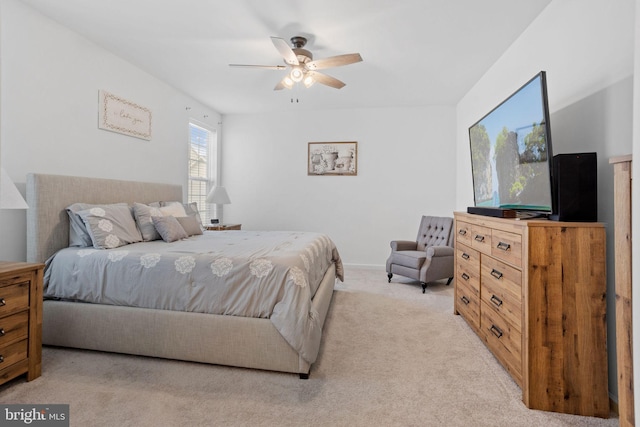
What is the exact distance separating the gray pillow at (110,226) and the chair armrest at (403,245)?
3.17 m

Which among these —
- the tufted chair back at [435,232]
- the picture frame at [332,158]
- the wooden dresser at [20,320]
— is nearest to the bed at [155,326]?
the wooden dresser at [20,320]

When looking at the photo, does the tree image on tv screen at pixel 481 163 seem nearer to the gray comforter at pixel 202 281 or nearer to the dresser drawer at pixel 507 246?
the dresser drawer at pixel 507 246

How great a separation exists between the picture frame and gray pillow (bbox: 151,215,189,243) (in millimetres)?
2764

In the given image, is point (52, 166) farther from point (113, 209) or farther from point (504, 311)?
point (504, 311)

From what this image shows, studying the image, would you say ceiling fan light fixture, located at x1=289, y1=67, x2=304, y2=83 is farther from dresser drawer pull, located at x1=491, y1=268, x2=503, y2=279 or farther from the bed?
dresser drawer pull, located at x1=491, y1=268, x2=503, y2=279

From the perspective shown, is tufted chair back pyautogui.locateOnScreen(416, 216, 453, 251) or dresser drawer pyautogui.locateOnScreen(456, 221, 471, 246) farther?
tufted chair back pyautogui.locateOnScreen(416, 216, 453, 251)

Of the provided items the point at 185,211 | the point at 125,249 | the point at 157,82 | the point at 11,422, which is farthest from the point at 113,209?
the point at 157,82

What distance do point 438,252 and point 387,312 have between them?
1.26 m

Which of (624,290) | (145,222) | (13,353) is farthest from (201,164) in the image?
(624,290)

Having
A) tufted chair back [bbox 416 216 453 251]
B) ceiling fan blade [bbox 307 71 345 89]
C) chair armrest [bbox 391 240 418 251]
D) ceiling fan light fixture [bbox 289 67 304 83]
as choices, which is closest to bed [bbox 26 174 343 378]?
ceiling fan light fixture [bbox 289 67 304 83]

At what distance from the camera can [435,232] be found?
173 inches

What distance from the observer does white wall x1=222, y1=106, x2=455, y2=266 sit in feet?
16.6

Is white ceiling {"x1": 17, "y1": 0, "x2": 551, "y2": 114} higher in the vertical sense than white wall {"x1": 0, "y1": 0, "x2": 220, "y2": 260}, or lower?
higher

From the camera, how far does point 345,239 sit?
17.4ft
